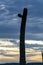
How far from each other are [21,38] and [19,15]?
1879 millimetres

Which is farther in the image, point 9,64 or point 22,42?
point 9,64

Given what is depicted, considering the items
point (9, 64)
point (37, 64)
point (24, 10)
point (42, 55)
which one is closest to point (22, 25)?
point (24, 10)

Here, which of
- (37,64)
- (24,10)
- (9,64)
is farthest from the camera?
(37,64)

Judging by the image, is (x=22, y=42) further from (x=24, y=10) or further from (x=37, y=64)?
(x=37, y=64)

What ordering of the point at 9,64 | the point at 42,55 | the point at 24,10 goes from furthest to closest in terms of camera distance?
the point at 9,64 < the point at 42,55 < the point at 24,10

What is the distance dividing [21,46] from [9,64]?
16377 mm

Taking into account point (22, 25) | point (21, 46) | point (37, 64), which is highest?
point (22, 25)

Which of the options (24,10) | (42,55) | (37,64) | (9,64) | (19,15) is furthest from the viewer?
(37,64)

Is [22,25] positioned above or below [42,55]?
above

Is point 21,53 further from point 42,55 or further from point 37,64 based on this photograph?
point 37,64

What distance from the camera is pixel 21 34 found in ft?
54.9

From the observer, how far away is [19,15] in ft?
57.0

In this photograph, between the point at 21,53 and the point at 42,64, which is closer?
the point at 21,53

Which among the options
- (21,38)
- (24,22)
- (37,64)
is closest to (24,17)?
(24,22)
